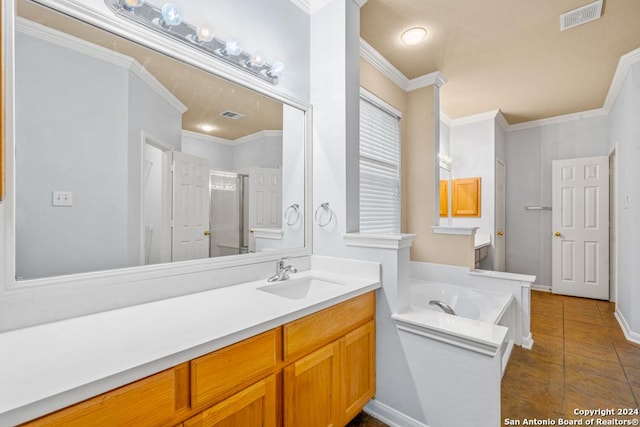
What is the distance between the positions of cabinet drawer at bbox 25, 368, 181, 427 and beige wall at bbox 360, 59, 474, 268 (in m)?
2.84

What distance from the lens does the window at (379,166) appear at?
2.78m

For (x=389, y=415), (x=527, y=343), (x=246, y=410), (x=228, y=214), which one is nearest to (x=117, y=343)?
(x=246, y=410)

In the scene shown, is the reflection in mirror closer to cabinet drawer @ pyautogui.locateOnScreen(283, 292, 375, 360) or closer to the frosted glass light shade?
the frosted glass light shade

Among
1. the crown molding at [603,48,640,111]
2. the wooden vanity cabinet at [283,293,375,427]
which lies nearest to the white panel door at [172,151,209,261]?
the wooden vanity cabinet at [283,293,375,427]

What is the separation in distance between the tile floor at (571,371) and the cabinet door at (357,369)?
35.1 inches

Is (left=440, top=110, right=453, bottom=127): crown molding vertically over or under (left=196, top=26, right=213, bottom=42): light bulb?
over

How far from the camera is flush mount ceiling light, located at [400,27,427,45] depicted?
2402mm

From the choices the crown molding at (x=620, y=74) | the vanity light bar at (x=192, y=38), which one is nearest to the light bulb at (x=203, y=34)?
the vanity light bar at (x=192, y=38)

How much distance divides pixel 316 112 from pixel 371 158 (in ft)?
3.35

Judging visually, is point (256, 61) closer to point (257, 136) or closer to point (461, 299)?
point (257, 136)

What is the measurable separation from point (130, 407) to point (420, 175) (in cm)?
318

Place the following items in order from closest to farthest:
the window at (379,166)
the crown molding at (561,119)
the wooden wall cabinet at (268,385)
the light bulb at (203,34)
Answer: the wooden wall cabinet at (268,385), the light bulb at (203,34), the window at (379,166), the crown molding at (561,119)

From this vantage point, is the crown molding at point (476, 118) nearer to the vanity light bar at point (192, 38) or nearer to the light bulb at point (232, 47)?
the vanity light bar at point (192, 38)

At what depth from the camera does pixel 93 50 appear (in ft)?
3.71
